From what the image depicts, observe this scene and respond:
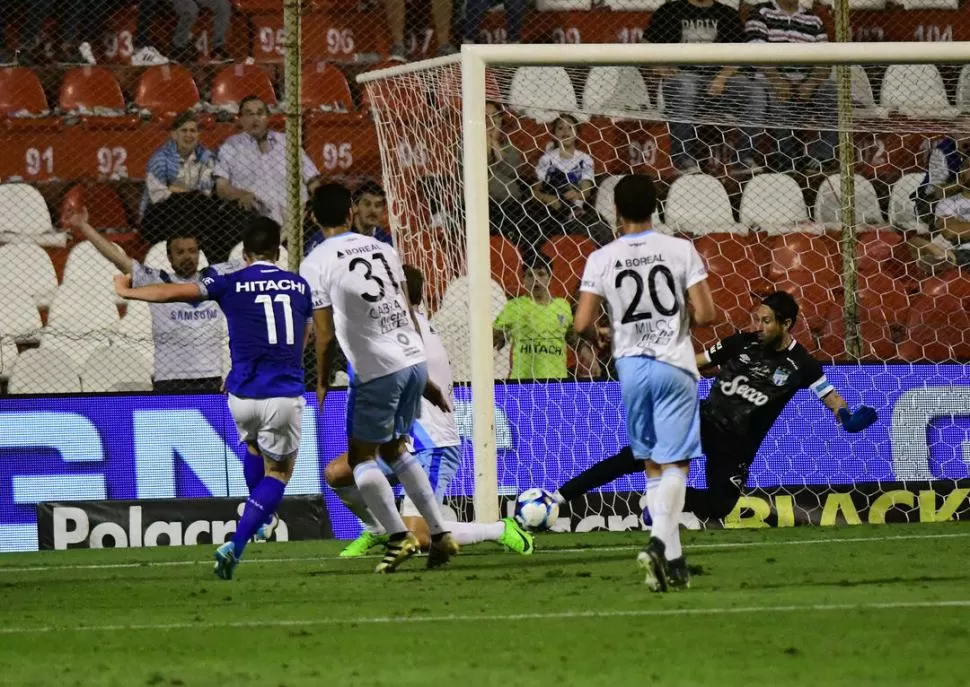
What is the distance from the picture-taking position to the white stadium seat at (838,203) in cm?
1303

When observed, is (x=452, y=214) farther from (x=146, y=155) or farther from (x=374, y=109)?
(x=146, y=155)

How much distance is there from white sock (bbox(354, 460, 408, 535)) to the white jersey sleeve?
1023mm

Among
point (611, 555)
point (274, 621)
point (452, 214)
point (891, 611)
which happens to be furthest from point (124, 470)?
point (891, 611)

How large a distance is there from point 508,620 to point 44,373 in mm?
7102

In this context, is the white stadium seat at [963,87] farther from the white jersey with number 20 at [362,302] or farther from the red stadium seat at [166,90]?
the red stadium seat at [166,90]

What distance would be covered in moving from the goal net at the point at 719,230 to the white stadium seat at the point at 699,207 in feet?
0.06

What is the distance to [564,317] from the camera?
1254 centimetres

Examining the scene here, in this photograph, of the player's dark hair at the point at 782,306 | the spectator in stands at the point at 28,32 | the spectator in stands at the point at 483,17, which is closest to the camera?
the player's dark hair at the point at 782,306

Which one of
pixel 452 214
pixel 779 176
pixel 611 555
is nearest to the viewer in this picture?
pixel 611 555

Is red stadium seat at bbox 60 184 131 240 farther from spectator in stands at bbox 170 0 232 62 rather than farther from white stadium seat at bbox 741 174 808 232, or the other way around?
white stadium seat at bbox 741 174 808 232

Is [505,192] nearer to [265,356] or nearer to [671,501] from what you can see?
[265,356]

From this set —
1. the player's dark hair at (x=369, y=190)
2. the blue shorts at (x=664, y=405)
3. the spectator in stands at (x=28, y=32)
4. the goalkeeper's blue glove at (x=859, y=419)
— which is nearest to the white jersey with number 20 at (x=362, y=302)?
the blue shorts at (x=664, y=405)

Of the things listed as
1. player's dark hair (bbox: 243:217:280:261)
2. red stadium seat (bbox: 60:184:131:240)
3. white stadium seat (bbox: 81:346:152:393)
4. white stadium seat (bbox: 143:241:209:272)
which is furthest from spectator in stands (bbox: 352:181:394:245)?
player's dark hair (bbox: 243:217:280:261)

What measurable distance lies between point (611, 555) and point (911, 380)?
11.5ft
